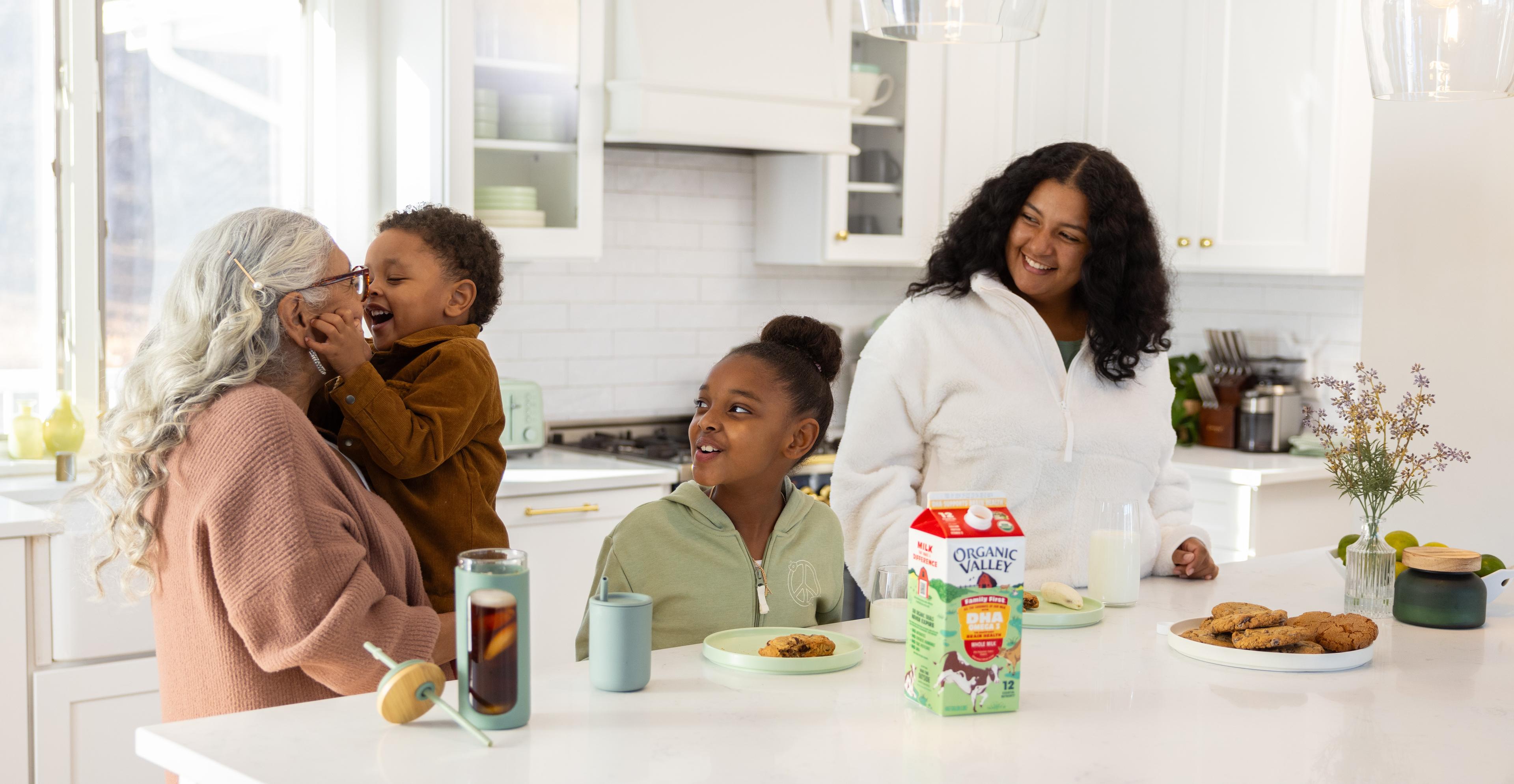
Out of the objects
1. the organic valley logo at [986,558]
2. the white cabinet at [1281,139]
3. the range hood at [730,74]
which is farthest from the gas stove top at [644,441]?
the organic valley logo at [986,558]

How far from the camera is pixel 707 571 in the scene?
192 cm

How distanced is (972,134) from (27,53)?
2809 mm

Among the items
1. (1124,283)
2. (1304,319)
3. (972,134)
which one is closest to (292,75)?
(972,134)

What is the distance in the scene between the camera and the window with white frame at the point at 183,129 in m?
3.52

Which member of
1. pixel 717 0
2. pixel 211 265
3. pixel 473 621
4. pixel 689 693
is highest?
pixel 717 0

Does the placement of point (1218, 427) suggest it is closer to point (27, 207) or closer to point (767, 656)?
point (767, 656)

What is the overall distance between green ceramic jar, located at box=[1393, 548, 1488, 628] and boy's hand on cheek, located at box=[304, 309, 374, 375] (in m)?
1.50

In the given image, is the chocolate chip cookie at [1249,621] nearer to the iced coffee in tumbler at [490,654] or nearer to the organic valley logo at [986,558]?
the organic valley logo at [986,558]

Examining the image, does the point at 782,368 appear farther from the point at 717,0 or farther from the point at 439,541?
the point at 717,0

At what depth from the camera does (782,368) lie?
6.75 feet

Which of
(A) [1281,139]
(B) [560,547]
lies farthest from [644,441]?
(A) [1281,139]

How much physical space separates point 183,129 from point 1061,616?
2831mm

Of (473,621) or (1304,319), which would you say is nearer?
(473,621)

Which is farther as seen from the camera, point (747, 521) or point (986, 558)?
point (747, 521)
